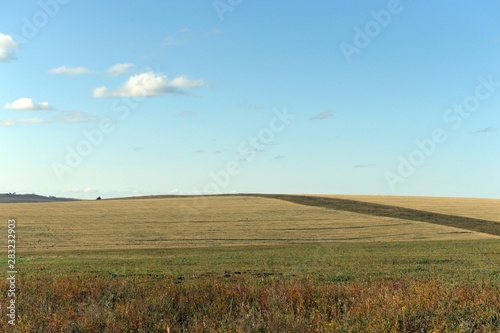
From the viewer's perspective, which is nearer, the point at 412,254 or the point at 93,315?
the point at 93,315

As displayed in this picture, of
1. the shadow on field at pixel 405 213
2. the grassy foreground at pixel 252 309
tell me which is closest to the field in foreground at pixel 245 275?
the grassy foreground at pixel 252 309

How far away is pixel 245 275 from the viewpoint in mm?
20438

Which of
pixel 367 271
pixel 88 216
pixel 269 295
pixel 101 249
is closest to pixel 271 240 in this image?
pixel 101 249

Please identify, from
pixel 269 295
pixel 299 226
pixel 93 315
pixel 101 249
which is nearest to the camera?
pixel 93 315

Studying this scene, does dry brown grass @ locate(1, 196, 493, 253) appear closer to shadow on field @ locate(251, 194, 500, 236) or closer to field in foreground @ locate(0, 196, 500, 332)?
field in foreground @ locate(0, 196, 500, 332)

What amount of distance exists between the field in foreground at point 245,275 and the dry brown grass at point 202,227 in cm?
13

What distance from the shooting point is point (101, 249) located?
37.7 metres

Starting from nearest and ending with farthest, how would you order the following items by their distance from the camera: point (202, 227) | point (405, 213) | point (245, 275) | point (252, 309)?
point (252, 309)
point (245, 275)
point (202, 227)
point (405, 213)

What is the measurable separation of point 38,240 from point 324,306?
36.9 meters

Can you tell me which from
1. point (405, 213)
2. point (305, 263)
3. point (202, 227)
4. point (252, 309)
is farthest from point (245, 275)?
point (405, 213)

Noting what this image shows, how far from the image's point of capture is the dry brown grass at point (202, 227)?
1668 inches

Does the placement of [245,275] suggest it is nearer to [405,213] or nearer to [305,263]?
[305,263]

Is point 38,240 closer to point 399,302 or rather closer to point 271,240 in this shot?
point 271,240

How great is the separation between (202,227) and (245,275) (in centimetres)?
3146
